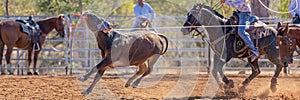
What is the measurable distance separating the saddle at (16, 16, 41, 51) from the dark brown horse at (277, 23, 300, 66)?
25.4ft

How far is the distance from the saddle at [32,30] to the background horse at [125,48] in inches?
216

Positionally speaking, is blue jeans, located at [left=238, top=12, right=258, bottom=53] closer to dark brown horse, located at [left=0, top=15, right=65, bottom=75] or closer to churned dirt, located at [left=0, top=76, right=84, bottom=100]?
churned dirt, located at [left=0, top=76, right=84, bottom=100]

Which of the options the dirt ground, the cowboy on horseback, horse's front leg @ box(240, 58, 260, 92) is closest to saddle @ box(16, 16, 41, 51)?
the dirt ground

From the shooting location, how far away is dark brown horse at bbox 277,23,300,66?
36.8 ft

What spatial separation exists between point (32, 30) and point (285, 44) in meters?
8.02

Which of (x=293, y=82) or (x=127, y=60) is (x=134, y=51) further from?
(x=293, y=82)

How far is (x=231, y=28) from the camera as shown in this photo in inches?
440

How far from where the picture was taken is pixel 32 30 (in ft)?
55.1

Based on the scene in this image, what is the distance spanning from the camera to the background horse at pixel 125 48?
10.4 meters

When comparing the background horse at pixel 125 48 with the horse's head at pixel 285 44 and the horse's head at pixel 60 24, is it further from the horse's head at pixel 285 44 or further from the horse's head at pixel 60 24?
the horse's head at pixel 60 24

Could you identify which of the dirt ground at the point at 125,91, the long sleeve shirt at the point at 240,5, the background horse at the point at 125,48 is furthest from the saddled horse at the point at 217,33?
the background horse at the point at 125,48

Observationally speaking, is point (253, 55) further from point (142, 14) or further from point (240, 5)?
point (142, 14)

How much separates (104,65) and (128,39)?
997mm

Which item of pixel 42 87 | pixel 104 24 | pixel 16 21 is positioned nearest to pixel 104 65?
pixel 104 24
